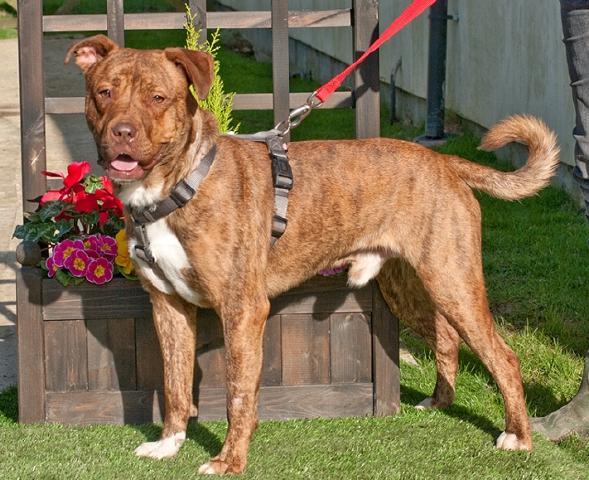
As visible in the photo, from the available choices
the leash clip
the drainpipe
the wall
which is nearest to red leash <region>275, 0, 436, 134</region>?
the leash clip

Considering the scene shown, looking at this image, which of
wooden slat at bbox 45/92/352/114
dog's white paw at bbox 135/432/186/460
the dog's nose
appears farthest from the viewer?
wooden slat at bbox 45/92/352/114

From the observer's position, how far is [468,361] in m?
5.96

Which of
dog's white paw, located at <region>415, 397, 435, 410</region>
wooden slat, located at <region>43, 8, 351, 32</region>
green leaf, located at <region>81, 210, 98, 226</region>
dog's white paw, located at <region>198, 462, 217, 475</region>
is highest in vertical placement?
wooden slat, located at <region>43, 8, 351, 32</region>

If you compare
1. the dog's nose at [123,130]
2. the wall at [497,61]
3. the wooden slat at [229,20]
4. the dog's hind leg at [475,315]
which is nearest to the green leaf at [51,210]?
the wooden slat at [229,20]

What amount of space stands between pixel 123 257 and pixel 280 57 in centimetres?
115

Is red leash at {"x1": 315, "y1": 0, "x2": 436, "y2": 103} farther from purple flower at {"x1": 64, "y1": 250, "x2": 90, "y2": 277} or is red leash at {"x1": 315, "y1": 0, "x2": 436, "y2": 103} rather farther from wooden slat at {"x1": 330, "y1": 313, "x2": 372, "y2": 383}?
purple flower at {"x1": 64, "y1": 250, "x2": 90, "y2": 277}

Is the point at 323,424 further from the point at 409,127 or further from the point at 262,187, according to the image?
the point at 409,127

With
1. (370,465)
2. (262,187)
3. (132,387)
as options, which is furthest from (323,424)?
(262,187)

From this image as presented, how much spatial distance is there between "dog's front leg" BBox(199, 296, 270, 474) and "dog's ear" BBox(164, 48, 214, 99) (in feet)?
2.74

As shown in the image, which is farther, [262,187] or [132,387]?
[132,387]

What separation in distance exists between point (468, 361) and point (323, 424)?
3.70ft

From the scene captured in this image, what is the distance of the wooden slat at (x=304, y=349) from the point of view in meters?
5.13

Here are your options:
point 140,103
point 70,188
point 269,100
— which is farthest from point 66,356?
point 269,100

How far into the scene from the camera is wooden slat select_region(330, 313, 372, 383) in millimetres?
5164
